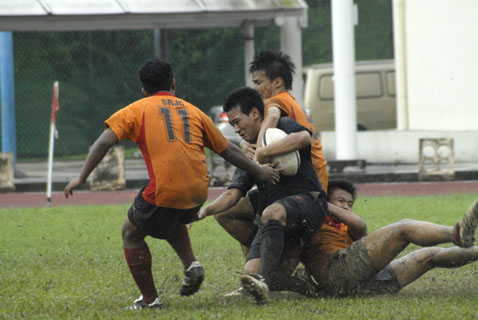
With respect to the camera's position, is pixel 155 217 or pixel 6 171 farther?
pixel 6 171

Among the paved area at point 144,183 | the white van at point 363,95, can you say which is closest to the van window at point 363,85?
the white van at point 363,95

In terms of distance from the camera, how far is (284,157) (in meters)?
5.66

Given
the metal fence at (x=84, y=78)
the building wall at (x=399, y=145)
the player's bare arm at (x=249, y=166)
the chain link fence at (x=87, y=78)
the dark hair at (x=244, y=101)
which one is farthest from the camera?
the metal fence at (x=84, y=78)

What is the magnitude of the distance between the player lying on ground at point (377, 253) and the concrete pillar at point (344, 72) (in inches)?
466

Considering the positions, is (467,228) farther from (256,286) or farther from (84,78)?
(84,78)

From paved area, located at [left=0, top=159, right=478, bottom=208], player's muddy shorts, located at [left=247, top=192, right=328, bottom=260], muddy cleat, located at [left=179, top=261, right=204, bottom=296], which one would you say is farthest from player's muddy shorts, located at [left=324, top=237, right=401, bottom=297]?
paved area, located at [left=0, top=159, right=478, bottom=208]

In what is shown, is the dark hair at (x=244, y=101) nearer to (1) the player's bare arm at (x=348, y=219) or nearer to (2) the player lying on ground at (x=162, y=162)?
(2) the player lying on ground at (x=162, y=162)

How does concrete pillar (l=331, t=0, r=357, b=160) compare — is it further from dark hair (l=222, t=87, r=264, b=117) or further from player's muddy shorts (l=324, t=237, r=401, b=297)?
player's muddy shorts (l=324, t=237, r=401, b=297)

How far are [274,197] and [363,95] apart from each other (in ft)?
57.1

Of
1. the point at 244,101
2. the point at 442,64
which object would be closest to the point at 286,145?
the point at 244,101

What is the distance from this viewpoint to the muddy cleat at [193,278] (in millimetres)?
5739

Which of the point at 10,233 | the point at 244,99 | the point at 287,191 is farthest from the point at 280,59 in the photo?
the point at 10,233

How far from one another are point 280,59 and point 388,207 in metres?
5.94

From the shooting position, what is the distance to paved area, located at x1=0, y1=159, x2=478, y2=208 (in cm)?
1451
